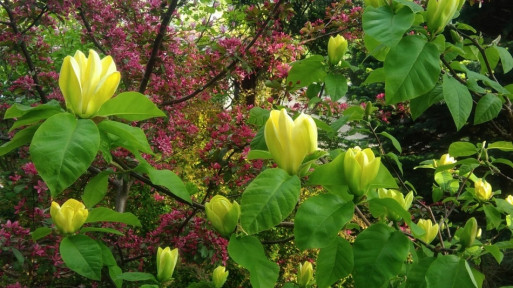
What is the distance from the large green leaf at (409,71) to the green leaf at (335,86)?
1.07ft

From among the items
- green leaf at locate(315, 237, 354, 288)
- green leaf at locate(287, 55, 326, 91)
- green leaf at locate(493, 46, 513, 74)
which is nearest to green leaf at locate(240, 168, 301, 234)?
green leaf at locate(315, 237, 354, 288)

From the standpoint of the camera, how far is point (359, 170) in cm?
61

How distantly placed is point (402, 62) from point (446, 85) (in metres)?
0.15

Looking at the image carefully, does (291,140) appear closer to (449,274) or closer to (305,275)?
(449,274)

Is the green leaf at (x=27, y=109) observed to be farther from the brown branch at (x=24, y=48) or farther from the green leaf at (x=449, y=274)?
the brown branch at (x=24, y=48)

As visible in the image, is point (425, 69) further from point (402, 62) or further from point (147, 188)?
point (147, 188)

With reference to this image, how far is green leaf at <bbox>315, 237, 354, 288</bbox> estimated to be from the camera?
0.64m

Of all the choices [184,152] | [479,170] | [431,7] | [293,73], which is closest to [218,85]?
[184,152]

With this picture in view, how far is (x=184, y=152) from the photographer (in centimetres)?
375

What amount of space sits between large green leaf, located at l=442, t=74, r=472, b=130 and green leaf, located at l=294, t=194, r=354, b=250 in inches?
10.7

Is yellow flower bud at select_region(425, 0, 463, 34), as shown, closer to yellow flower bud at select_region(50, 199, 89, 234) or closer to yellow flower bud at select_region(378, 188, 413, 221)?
yellow flower bud at select_region(378, 188, 413, 221)

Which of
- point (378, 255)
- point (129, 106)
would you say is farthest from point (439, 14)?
point (129, 106)

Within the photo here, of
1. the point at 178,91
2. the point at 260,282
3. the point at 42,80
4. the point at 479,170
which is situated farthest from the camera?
the point at 479,170

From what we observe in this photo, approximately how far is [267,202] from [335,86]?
541 millimetres
